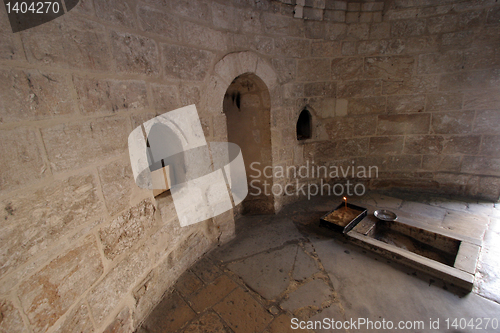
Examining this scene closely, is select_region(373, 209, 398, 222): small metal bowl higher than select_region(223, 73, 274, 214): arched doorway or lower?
lower

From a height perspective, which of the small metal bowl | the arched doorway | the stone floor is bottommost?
the stone floor

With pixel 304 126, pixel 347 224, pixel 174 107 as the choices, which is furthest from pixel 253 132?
pixel 347 224

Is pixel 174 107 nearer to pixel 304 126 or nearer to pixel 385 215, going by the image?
pixel 304 126

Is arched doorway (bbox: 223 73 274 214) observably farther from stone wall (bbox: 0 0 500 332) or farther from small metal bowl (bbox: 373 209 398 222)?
small metal bowl (bbox: 373 209 398 222)

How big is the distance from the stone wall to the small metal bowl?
2.95ft

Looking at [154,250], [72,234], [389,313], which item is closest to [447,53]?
[389,313]

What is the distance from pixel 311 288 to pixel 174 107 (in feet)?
6.12

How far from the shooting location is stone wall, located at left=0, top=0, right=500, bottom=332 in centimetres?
110

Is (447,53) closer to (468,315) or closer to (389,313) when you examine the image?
(468,315)

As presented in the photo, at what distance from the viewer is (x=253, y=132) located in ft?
10.2

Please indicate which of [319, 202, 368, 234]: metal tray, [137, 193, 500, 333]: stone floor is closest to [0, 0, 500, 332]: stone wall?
[137, 193, 500, 333]: stone floor

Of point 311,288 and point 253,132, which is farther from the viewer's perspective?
point 253,132

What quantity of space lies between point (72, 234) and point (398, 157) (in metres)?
3.96

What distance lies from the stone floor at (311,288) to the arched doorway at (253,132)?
611 millimetres
